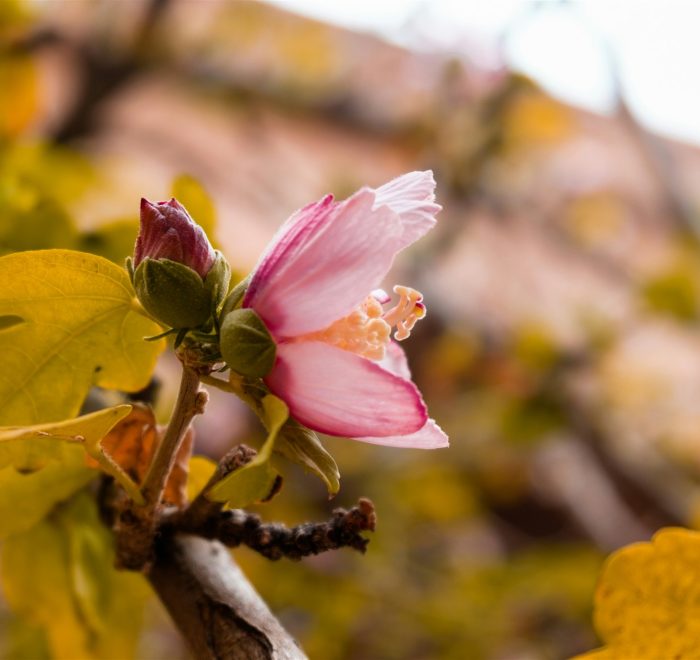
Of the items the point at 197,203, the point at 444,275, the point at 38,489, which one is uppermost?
the point at 197,203

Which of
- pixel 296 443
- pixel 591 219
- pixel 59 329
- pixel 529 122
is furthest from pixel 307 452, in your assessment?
pixel 591 219

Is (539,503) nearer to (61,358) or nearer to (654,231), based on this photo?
(654,231)

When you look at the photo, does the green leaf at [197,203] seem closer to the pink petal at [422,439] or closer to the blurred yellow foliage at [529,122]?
the pink petal at [422,439]

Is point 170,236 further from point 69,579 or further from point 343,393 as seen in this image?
point 69,579

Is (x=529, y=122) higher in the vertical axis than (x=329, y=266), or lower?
lower

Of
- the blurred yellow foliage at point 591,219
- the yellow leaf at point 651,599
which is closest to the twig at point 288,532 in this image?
the yellow leaf at point 651,599

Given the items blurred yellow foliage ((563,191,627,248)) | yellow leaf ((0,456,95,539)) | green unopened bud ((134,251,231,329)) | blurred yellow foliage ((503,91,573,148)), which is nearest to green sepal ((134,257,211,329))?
green unopened bud ((134,251,231,329))

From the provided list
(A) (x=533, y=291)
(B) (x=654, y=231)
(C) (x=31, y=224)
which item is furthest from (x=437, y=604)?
(B) (x=654, y=231)

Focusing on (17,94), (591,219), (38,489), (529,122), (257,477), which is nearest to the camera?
(257,477)
